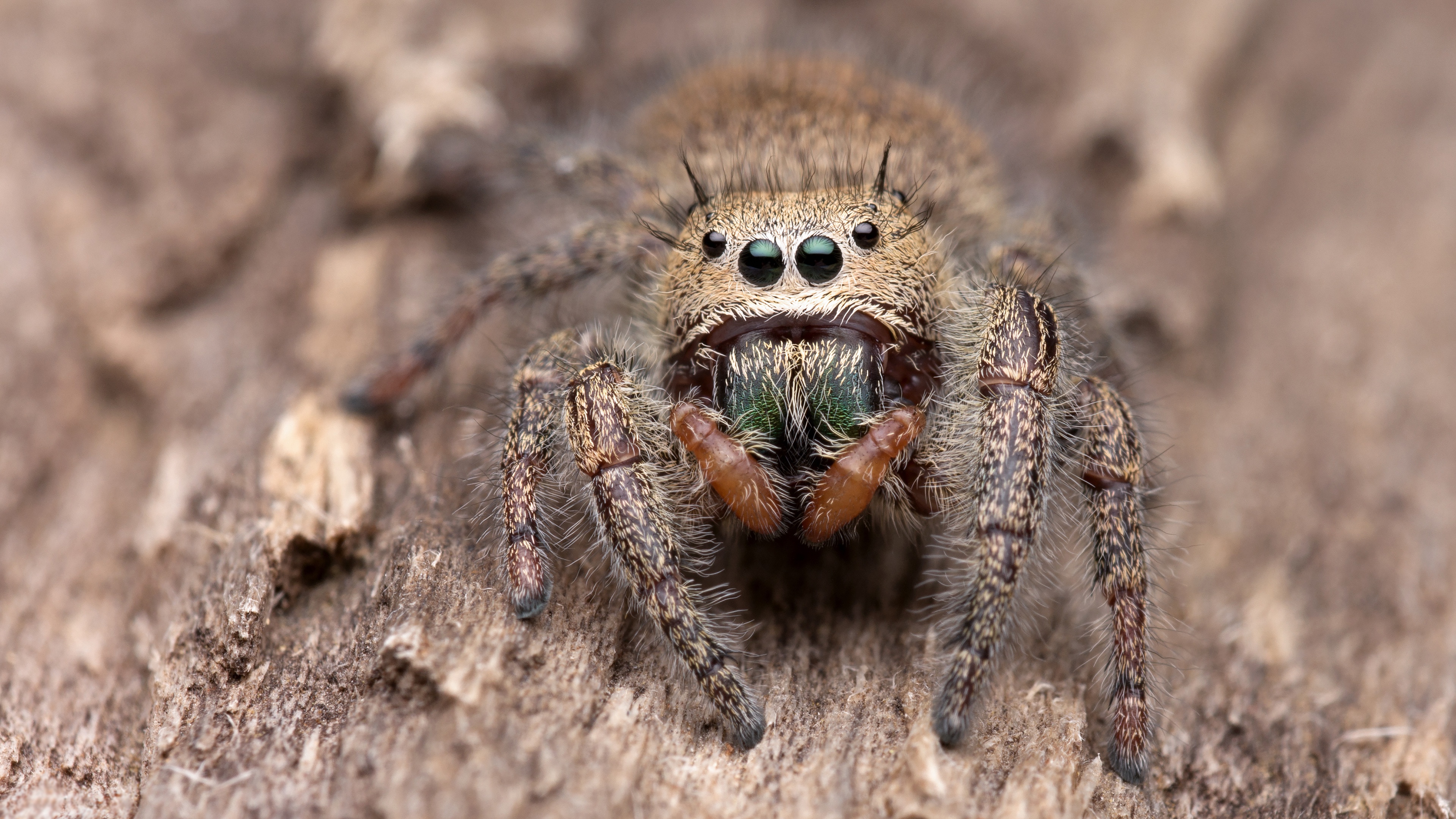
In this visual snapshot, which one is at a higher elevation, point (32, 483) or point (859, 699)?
point (859, 699)

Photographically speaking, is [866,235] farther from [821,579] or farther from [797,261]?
[821,579]

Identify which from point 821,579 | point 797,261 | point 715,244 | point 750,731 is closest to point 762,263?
point 797,261

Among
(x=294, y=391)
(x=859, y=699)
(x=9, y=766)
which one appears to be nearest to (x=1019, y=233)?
(x=859, y=699)

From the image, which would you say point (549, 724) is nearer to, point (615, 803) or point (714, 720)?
point (615, 803)

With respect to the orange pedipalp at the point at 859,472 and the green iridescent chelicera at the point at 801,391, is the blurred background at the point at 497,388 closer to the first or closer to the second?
the orange pedipalp at the point at 859,472

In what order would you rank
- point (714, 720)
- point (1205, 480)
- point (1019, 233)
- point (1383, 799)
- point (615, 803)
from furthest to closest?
point (1205, 480) < point (1019, 233) < point (1383, 799) < point (714, 720) < point (615, 803)
